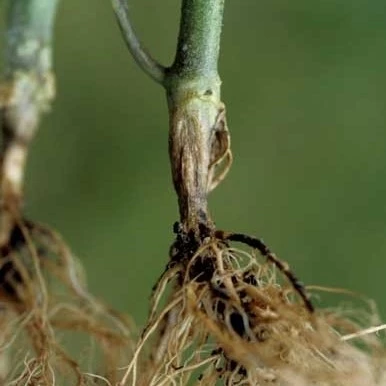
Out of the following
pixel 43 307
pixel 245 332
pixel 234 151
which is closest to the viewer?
pixel 245 332

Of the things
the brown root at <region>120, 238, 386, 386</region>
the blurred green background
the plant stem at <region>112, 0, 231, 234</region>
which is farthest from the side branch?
the blurred green background

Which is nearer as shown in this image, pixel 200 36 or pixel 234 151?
pixel 200 36

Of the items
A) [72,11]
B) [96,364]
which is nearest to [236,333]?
[96,364]

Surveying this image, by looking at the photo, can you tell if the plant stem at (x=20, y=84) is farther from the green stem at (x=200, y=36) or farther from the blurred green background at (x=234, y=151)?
the blurred green background at (x=234, y=151)

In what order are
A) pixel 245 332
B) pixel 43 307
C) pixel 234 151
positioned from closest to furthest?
1. pixel 245 332
2. pixel 43 307
3. pixel 234 151

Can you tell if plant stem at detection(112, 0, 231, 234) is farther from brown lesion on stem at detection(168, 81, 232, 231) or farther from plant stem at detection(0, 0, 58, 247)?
plant stem at detection(0, 0, 58, 247)

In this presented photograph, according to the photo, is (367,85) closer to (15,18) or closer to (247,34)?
(247,34)

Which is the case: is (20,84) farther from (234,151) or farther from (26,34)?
(234,151)

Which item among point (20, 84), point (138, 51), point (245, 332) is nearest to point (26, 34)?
point (20, 84)
